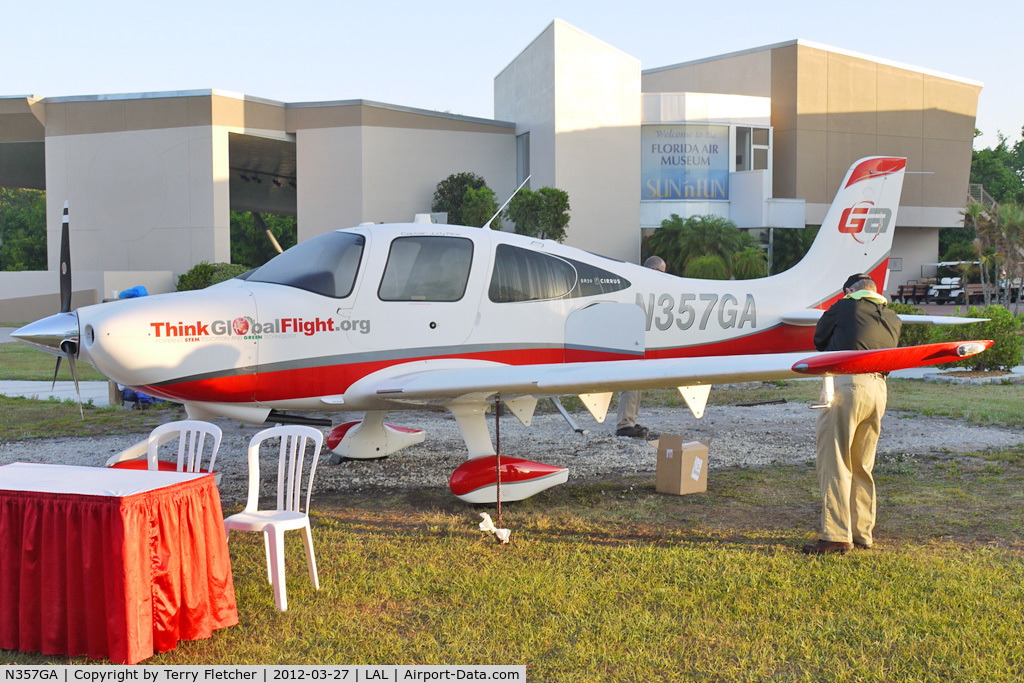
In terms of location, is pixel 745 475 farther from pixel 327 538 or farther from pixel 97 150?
pixel 97 150

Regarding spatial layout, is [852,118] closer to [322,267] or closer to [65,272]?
[322,267]

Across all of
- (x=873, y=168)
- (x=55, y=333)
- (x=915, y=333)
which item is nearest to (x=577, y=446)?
(x=873, y=168)

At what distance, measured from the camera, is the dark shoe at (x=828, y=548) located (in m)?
5.41

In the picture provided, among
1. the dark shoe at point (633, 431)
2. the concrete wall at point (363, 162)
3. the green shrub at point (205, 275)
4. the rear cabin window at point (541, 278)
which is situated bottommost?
the dark shoe at point (633, 431)

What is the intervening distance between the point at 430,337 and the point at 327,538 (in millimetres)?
1857

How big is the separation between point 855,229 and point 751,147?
27511 mm

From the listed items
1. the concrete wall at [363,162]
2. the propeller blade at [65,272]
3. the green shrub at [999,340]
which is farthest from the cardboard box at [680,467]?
the concrete wall at [363,162]

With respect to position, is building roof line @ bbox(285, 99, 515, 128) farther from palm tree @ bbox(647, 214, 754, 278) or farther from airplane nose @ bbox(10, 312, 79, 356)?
airplane nose @ bbox(10, 312, 79, 356)

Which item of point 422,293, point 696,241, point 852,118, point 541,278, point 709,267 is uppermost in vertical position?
point 852,118

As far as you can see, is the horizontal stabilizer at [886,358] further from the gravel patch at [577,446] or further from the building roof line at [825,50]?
the building roof line at [825,50]

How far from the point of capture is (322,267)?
6703mm

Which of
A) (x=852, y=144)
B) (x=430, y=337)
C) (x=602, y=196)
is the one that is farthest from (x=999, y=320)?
(x=852, y=144)

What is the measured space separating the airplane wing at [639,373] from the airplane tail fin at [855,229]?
3.54 m

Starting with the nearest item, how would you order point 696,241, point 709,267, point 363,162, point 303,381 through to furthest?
point 303,381 → point 709,267 → point 363,162 → point 696,241
